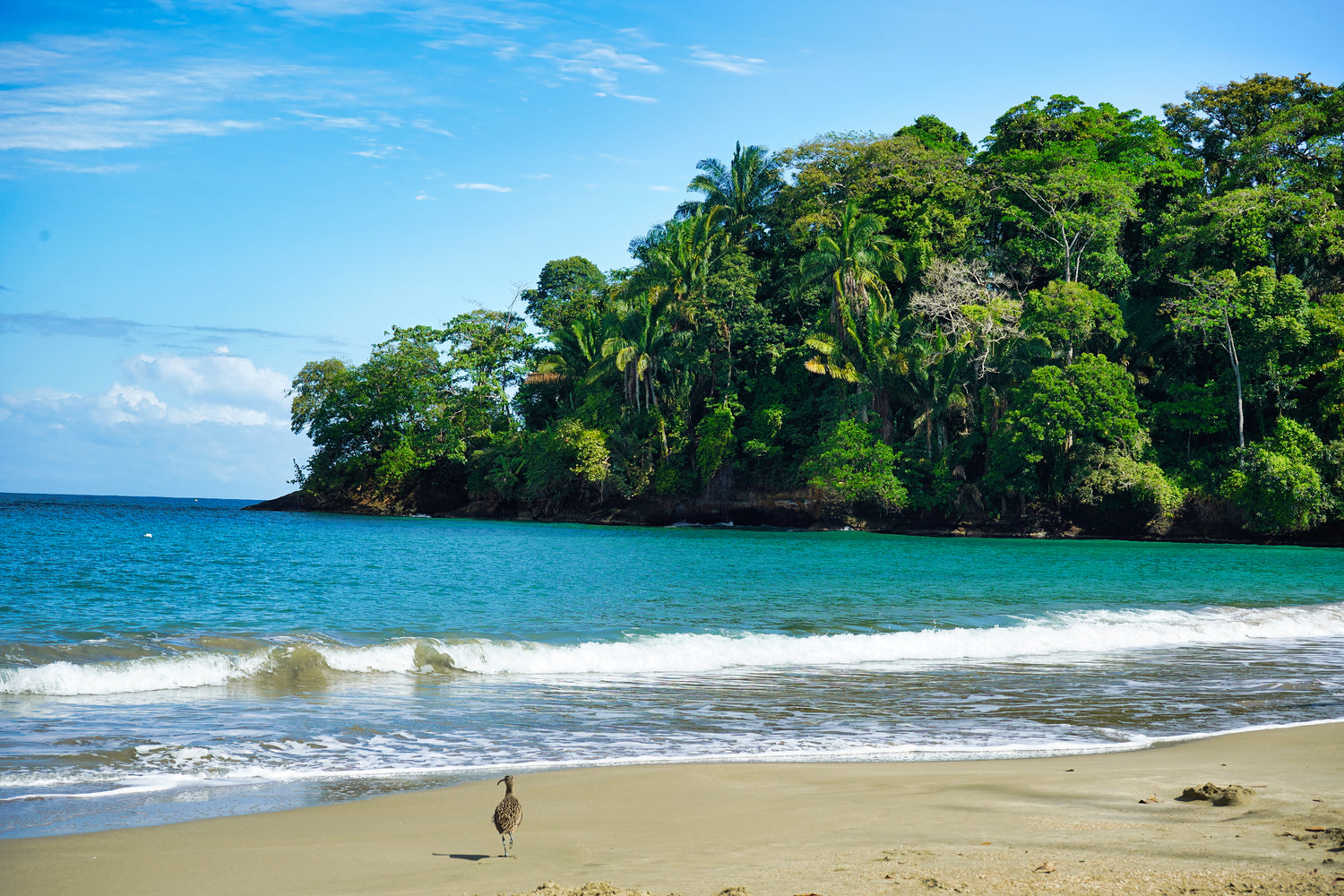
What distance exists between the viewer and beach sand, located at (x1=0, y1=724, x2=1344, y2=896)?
395 centimetres

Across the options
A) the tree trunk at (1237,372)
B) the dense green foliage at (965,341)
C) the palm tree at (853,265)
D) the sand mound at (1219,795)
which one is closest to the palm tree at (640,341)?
the dense green foliage at (965,341)

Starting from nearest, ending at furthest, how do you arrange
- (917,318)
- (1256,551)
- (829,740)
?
(829,740) < (1256,551) < (917,318)

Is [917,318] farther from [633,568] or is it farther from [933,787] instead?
[933,787]

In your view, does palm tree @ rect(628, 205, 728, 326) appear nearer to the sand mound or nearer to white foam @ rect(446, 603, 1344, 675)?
white foam @ rect(446, 603, 1344, 675)

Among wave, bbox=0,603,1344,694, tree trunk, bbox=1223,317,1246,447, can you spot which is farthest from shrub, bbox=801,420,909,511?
wave, bbox=0,603,1344,694

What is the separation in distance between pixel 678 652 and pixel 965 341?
31.3 metres

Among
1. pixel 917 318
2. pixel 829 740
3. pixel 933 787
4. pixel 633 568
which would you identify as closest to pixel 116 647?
pixel 829 740

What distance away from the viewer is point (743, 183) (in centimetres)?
5147

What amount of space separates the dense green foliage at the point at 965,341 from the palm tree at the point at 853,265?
0.13 metres

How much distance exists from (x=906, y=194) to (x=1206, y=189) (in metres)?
13.2

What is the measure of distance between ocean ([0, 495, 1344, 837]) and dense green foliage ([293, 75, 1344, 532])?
16.1m

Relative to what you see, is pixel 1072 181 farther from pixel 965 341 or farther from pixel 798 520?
pixel 798 520

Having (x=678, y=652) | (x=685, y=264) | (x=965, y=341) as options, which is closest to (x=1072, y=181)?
(x=965, y=341)

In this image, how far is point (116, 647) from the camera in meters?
10.2
